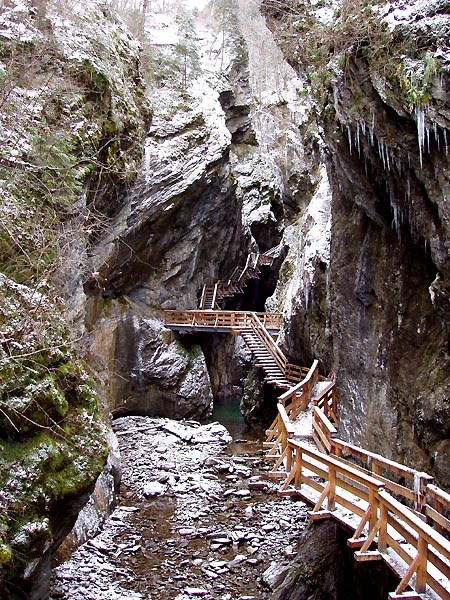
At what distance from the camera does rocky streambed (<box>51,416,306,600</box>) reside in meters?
8.46

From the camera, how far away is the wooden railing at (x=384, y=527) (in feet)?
16.8

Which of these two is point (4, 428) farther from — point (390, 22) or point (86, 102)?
point (86, 102)

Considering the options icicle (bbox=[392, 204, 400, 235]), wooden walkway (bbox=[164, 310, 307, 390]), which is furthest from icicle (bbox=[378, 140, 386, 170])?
wooden walkway (bbox=[164, 310, 307, 390])

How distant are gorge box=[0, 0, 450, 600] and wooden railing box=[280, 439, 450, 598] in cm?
213

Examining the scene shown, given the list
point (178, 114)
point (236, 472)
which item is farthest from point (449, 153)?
point (178, 114)

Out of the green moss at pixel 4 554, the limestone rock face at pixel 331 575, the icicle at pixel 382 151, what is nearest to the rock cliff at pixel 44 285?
the green moss at pixel 4 554

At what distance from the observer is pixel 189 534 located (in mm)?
10492

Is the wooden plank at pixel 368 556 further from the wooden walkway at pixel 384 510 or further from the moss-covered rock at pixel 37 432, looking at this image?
the moss-covered rock at pixel 37 432

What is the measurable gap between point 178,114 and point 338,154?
42.9 feet

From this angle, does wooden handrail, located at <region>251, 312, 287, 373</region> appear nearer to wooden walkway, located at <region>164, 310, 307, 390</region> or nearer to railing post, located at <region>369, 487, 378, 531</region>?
wooden walkway, located at <region>164, 310, 307, 390</region>

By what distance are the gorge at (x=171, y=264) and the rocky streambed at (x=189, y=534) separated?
88 mm

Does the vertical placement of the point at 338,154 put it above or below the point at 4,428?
above

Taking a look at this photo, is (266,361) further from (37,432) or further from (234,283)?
(37,432)

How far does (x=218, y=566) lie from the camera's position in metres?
9.16
